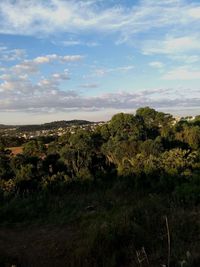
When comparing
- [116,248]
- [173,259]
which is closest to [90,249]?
[116,248]

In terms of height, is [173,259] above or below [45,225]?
above

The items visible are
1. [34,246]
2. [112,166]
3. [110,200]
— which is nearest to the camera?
[34,246]

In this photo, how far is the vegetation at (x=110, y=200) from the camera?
6395 mm

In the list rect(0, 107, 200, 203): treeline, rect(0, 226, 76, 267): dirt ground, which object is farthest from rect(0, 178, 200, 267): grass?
rect(0, 107, 200, 203): treeline

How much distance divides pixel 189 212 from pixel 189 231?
146cm

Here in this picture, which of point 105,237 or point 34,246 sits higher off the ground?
point 105,237

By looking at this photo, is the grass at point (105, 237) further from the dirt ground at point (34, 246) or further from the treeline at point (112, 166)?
the treeline at point (112, 166)

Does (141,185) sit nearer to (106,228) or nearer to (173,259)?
A: (106,228)

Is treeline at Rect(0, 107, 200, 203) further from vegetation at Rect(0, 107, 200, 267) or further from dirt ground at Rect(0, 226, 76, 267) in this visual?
dirt ground at Rect(0, 226, 76, 267)

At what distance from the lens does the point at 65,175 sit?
20641 mm

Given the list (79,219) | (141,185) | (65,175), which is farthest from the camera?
(65,175)

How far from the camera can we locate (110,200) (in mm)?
A: 14344

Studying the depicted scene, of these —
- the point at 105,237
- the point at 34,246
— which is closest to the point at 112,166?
the point at 34,246

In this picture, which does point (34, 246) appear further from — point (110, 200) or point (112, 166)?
point (112, 166)
